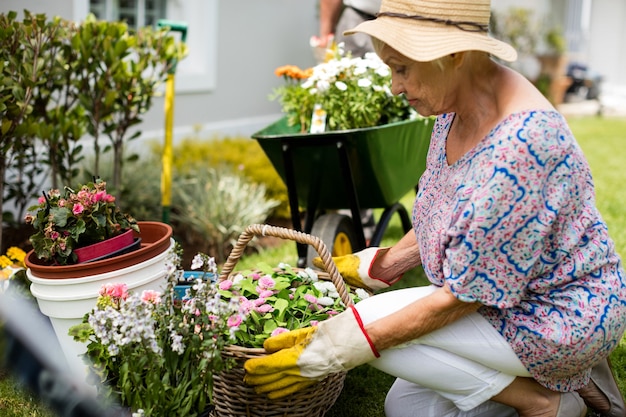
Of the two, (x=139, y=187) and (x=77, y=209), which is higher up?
(x=77, y=209)

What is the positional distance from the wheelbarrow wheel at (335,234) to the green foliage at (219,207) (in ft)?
3.21

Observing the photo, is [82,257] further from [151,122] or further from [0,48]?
[151,122]

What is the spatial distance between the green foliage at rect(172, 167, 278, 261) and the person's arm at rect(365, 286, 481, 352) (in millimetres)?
2462

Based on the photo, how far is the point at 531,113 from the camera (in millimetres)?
1795

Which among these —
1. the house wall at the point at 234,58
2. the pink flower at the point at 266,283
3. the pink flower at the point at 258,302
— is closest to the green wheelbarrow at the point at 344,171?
the pink flower at the point at 266,283

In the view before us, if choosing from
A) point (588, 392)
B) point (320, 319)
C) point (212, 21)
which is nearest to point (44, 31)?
point (320, 319)

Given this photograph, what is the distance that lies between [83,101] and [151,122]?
6.68 ft

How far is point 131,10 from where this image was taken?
6.18 meters

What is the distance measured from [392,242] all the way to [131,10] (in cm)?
312

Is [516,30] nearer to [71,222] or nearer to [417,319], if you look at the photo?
[71,222]

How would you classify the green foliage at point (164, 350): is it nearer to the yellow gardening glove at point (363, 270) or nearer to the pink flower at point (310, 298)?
the pink flower at point (310, 298)

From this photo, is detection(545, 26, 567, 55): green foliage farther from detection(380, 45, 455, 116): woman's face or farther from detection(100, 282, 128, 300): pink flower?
detection(100, 282, 128, 300): pink flower

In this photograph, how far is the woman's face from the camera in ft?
6.20

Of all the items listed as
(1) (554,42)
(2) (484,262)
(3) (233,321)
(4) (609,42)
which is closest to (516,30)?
(1) (554,42)
